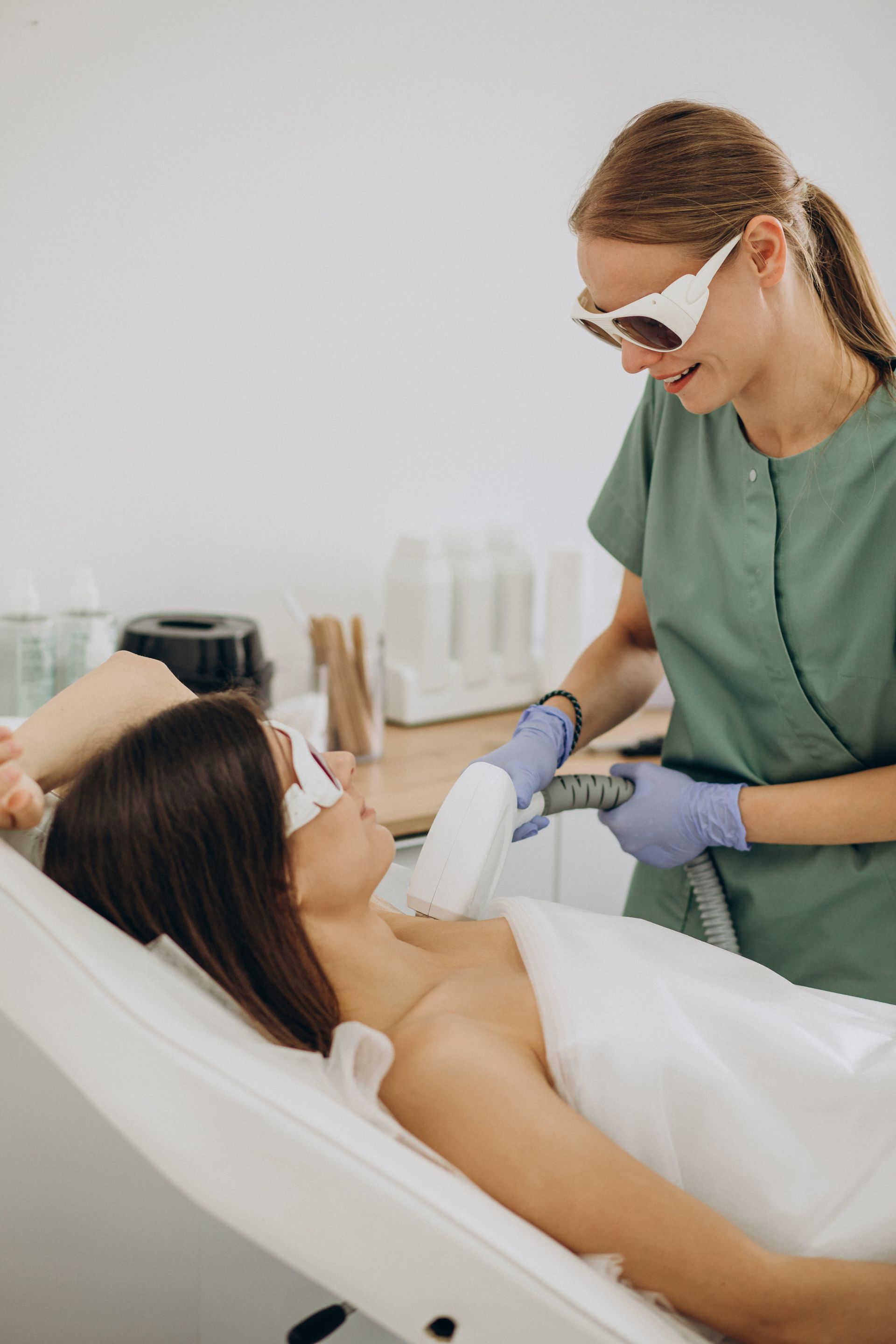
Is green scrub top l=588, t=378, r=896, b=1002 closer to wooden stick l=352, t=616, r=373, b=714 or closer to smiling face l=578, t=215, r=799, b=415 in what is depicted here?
smiling face l=578, t=215, r=799, b=415

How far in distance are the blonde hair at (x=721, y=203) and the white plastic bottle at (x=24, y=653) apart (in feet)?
3.54

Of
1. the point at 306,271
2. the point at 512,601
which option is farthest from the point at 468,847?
the point at 306,271

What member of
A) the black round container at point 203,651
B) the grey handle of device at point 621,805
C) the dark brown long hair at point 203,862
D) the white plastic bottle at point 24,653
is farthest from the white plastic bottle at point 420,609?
the dark brown long hair at point 203,862

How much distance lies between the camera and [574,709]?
5.11 ft

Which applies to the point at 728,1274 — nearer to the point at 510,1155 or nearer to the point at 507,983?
the point at 510,1155

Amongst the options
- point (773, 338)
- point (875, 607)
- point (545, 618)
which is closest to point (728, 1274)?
point (875, 607)

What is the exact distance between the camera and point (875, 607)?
1295 millimetres

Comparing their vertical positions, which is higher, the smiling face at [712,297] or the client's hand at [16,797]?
the smiling face at [712,297]

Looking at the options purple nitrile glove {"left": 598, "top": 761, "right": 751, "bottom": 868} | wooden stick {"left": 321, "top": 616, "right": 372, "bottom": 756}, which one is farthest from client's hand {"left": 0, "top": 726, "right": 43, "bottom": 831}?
wooden stick {"left": 321, "top": 616, "right": 372, "bottom": 756}

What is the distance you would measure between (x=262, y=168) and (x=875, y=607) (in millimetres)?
1432

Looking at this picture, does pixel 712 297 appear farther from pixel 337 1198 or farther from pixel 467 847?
pixel 337 1198

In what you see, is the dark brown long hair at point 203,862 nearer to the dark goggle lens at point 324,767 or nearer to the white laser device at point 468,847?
the dark goggle lens at point 324,767

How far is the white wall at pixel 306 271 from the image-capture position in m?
1.94

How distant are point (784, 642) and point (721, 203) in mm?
497
